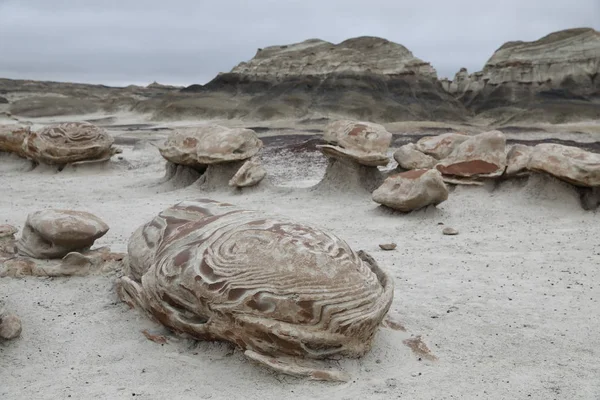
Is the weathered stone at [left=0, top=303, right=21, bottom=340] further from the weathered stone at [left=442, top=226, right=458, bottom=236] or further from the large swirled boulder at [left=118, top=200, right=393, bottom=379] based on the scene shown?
the weathered stone at [left=442, top=226, right=458, bottom=236]

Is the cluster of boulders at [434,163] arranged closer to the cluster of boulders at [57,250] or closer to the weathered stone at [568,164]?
the weathered stone at [568,164]

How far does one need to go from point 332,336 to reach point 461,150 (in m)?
6.44

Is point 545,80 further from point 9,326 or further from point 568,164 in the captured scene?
point 9,326

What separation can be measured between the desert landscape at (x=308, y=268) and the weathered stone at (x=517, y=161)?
32 millimetres

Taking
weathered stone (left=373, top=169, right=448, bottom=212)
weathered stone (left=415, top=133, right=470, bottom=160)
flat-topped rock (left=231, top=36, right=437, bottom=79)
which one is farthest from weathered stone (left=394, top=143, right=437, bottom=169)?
flat-topped rock (left=231, top=36, right=437, bottom=79)

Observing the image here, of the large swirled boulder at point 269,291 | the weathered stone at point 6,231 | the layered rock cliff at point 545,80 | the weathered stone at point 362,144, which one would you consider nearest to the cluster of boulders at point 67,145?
the weathered stone at point 362,144

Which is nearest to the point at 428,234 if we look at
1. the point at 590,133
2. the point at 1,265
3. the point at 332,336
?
the point at 332,336

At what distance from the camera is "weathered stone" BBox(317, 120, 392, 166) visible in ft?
30.0

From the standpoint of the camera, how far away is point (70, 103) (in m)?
39.2

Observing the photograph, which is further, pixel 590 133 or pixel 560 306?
pixel 590 133

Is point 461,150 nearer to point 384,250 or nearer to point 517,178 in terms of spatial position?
point 517,178

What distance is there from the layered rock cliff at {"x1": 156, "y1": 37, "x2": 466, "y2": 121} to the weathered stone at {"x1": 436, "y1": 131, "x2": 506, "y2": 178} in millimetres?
22819

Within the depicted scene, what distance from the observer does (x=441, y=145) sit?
9.80 m

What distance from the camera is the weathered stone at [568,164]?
7.62 metres
